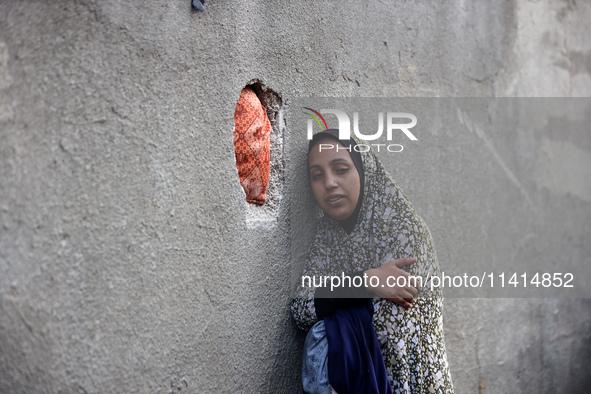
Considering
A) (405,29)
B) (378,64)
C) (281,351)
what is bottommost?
(281,351)

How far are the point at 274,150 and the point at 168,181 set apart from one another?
50 cm

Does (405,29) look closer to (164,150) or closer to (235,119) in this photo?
(235,119)

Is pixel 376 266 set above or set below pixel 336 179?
below

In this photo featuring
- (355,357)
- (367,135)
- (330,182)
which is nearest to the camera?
(355,357)

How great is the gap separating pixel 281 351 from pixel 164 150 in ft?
2.86

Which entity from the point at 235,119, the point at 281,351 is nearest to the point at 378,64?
→ the point at 235,119

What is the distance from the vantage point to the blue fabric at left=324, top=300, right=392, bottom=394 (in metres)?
1.71

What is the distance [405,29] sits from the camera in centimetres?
249

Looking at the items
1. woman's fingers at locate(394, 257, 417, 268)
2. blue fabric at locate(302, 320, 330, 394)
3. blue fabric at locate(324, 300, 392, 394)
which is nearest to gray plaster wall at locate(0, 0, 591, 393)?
blue fabric at locate(302, 320, 330, 394)

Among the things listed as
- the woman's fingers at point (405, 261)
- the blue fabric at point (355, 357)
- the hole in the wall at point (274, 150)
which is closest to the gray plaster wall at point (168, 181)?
the hole in the wall at point (274, 150)

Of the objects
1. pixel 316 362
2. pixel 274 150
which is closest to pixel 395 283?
pixel 316 362

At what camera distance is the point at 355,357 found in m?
1.74

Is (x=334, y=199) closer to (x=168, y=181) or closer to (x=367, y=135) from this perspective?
(x=367, y=135)

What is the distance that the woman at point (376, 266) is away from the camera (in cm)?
179
